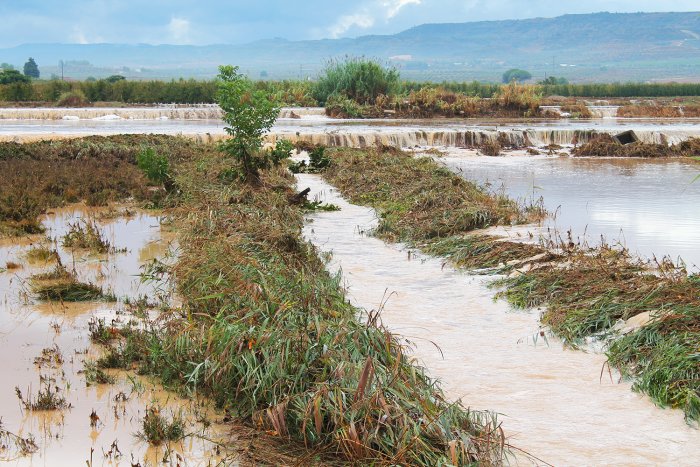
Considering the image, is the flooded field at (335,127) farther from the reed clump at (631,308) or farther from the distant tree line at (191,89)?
the reed clump at (631,308)

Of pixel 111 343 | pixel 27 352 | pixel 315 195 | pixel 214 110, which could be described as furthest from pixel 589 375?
pixel 214 110

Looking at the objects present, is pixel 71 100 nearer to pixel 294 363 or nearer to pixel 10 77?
pixel 10 77

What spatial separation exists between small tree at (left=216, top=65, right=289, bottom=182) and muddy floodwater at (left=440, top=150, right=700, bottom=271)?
4628mm

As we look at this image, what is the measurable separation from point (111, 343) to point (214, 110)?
34.7 metres

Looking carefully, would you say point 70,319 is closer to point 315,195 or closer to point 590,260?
point 590,260

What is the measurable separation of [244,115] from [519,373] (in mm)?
9152

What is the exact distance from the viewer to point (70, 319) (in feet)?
26.6

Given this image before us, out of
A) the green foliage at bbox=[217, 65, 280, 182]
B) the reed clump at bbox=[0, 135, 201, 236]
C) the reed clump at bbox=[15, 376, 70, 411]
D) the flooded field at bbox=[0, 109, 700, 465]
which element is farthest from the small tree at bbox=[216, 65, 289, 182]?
the reed clump at bbox=[15, 376, 70, 411]

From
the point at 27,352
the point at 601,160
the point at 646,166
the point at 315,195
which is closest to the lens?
the point at 27,352

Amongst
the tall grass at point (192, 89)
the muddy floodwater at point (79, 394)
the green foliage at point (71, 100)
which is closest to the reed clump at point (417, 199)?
the muddy floodwater at point (79, 394)

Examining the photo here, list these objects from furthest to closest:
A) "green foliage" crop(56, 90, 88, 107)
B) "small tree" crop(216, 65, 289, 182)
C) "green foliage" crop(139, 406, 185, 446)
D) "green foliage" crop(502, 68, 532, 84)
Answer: "green foliage" crop(502, 68, 532, 84)
"green foliage" crop(56, 90, 88, 107)
"small tree" crop(216, 65, 289, 182)
"green foliage" crop(139, 406, 185, 446)

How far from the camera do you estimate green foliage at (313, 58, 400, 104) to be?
43.9 metres

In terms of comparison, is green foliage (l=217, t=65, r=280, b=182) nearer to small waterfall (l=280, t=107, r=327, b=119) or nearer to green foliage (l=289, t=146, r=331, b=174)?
green foliage (l=289, t=146, r=331, b=174)

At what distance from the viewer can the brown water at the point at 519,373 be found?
5684 millimetres
